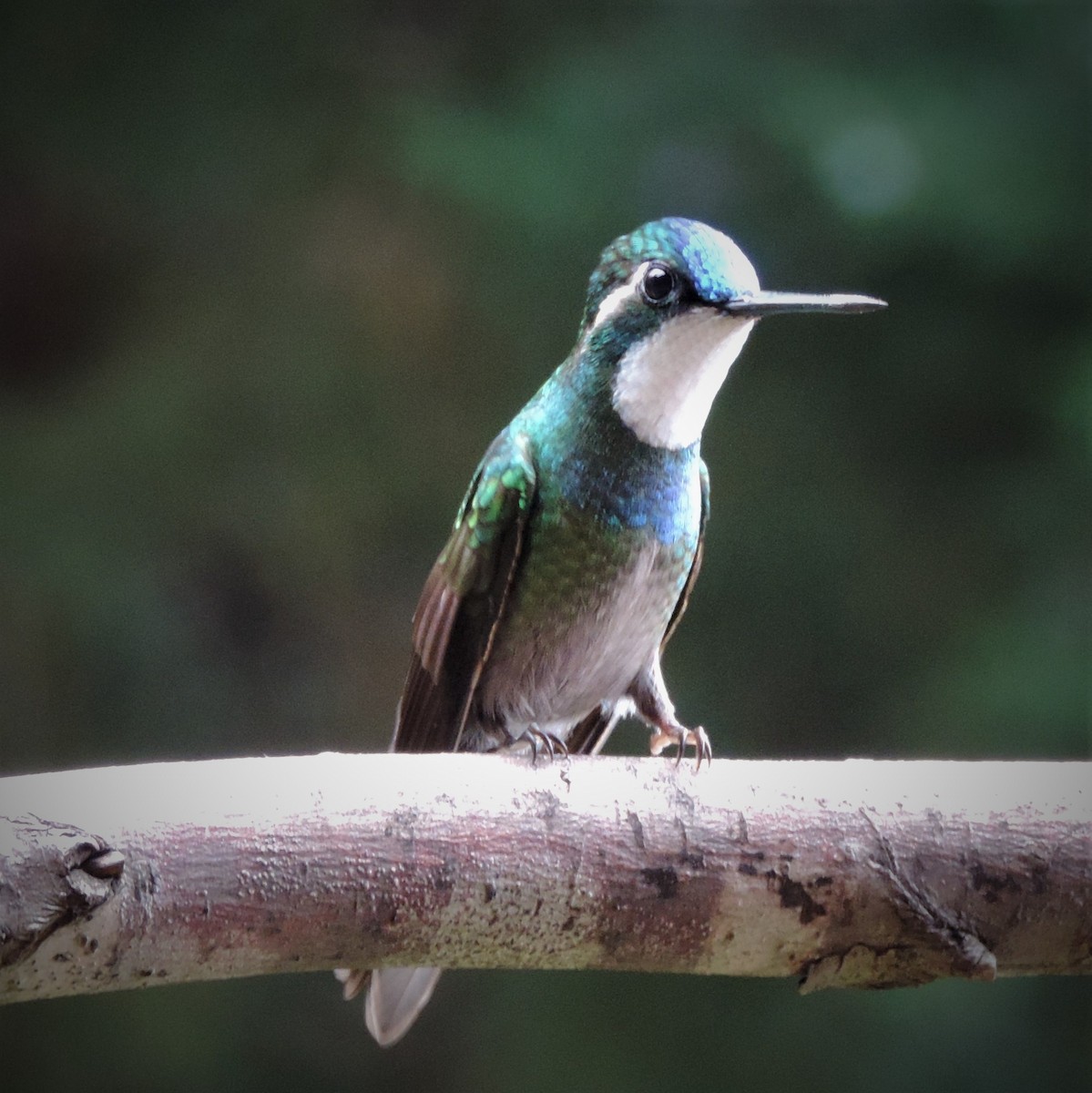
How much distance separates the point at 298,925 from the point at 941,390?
1278mm

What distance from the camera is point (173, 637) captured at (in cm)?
172

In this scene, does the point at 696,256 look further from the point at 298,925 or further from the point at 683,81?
the point at 683,81

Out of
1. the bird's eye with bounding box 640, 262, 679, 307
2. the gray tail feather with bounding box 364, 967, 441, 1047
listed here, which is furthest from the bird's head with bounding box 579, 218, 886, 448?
the gray tail feather with bounding box 364, 967, 441, 1047

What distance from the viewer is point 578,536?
1.13m

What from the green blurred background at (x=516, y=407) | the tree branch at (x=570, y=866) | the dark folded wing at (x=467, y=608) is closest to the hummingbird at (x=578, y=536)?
the dark folded wing at (x=467, y=608)

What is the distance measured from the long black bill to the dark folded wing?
0.22m

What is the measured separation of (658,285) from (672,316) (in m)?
0.03

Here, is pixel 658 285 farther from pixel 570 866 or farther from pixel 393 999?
pixel 393 999

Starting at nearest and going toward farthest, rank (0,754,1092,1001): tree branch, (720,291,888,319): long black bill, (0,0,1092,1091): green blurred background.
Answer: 1. (0,754,1092,1001): tree branch
2. (720,291,888,319): long black bill
3. (0,0,1092,1091): green blurred background

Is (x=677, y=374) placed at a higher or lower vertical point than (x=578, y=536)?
higher

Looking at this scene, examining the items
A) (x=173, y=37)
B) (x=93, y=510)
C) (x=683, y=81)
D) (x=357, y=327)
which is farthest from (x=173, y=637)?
(x=683, y=81)

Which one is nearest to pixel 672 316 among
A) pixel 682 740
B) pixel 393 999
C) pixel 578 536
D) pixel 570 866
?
pixel 578 536

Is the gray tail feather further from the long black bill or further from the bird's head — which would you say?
the long black bill

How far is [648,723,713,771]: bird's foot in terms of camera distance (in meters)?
1.05
